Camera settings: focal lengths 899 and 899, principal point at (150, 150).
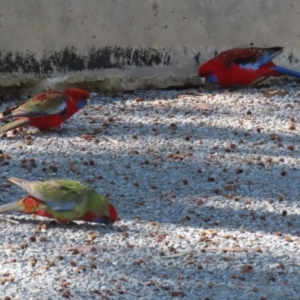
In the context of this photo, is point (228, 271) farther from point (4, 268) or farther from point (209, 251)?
point (4, 268)

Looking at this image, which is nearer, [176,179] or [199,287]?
[199,287]

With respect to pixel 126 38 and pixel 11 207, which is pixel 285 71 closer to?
pixel 126 38

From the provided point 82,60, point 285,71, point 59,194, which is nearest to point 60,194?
point 59,194

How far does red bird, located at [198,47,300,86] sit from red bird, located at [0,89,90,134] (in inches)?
60.8

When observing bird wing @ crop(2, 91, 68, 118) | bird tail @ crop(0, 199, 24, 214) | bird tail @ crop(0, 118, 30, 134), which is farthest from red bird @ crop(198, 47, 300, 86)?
bird tail @ crop(0, 199, 24, 214)

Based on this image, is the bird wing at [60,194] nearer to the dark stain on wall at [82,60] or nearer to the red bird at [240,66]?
the dark stain on wall at [82,60]

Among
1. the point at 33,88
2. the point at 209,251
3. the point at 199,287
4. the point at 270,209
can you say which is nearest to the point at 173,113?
the point at 33,88

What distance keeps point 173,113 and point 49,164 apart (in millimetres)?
1581

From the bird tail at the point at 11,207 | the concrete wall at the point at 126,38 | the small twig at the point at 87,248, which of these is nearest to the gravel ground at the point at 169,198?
the small twig at the point at 87,248

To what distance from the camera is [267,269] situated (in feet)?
15.2

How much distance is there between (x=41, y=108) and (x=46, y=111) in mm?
46

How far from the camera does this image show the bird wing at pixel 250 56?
8.01 m

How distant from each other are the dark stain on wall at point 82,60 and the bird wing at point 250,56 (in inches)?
22.2

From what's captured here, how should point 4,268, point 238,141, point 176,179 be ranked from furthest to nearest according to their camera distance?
point 238,141 < point 176,179 < point 4,268
